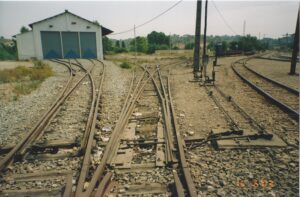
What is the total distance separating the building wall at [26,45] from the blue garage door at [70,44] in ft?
Result: 12.6

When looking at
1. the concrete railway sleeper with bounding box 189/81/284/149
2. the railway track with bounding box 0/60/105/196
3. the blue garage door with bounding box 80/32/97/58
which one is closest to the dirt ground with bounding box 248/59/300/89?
the concrete railway sleeper with bounding box 189/81/284/149

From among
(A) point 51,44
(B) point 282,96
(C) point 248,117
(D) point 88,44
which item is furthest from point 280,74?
(A) point 51,44

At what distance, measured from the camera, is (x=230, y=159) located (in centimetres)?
443

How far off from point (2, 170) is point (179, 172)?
2.91 m

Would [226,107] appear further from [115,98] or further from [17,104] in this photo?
[17,104]

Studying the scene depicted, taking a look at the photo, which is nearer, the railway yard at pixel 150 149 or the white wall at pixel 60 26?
the railway yard at pixel 150 149

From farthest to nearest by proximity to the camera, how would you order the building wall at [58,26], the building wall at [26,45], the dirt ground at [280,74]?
the building wall at [26,45], the building wall at [58,26], the dirt ground at [280,74]

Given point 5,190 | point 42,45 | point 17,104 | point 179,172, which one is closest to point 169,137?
point 179,172

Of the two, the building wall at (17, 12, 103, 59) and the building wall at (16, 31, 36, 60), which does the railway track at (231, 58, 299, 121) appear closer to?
the building wall at (17, 12, 103, 59)

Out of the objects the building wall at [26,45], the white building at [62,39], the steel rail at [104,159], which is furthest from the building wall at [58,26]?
the steel rail at [104,159]

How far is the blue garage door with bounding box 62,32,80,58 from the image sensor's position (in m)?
31.4
